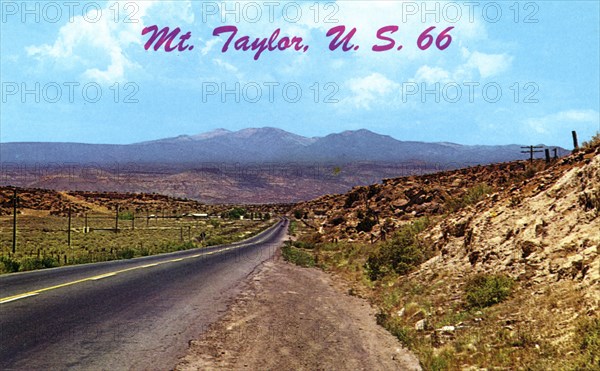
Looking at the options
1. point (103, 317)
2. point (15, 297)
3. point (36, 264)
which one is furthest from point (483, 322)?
point (36, 264)

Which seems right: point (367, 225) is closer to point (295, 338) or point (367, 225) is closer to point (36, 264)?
point (36, 264)

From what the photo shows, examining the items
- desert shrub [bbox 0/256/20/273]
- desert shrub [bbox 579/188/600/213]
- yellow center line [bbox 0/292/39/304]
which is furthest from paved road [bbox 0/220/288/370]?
desert shrub [bbox 579/188/600/213]

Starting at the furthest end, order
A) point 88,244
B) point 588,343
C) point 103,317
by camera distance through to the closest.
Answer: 1. point 88,244
2. point 103,317
3. point 588,343

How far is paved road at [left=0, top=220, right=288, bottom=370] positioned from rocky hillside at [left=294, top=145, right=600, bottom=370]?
466 cm

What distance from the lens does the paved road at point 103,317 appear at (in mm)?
6867

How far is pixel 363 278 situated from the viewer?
19172 millimetres

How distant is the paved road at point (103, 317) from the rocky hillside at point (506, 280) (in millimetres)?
4658

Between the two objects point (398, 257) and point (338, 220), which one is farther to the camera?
point (338, 220)

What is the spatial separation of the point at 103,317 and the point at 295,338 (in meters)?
3.99

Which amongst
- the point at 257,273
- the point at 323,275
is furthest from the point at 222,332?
the point at 323,275

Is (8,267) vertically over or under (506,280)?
under

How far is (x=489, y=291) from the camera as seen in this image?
10.1 metres

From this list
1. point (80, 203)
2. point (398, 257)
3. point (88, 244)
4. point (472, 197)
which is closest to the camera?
point (398, 257)

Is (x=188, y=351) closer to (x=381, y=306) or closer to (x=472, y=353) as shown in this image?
(x=472, y=353)
